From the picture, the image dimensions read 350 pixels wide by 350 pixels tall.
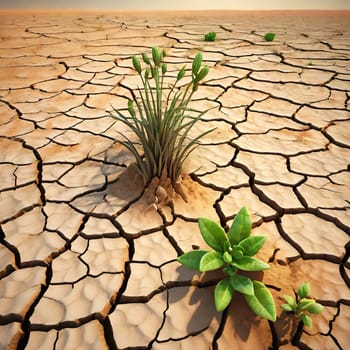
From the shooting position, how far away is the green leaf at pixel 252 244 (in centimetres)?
114

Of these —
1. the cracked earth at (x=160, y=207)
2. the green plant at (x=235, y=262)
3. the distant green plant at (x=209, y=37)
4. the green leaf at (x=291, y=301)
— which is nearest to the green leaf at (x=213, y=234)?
the green plant at (x=235, y=262)

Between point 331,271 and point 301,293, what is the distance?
25 centimetres

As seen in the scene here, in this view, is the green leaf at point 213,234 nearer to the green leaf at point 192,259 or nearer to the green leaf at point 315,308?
the green leaf at point 192,259

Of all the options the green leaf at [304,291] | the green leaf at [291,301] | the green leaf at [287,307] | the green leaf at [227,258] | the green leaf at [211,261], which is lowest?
the green leaf at [287,307]

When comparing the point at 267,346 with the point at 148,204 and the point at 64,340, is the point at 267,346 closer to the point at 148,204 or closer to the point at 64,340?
the point at 64,340

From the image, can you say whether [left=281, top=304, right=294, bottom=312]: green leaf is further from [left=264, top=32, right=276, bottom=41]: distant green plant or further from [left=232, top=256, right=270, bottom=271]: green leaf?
[left=264, top=32, right=276, bottom=41]: distant green plant

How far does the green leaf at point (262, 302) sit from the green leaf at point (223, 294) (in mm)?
60

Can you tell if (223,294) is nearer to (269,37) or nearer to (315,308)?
(315,308)

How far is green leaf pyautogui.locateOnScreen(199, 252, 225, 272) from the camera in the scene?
1.08 meters

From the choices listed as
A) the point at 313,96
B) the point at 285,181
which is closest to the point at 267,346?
the point at 285,181

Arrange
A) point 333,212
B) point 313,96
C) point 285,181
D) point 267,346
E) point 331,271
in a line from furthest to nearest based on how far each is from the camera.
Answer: point 313,96, point 285,181, point 333,212, point 331,271, point 267,346

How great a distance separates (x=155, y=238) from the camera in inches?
54.0

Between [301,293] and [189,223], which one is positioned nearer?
[301,293]

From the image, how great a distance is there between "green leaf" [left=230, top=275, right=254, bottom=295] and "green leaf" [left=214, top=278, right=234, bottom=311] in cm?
2
